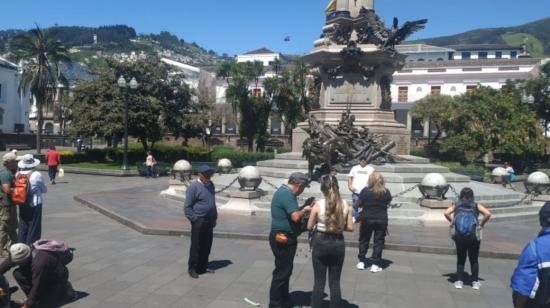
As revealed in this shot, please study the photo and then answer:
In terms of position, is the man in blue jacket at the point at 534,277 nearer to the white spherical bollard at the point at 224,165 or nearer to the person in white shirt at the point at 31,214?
the person in white shirt at the point at 31,214

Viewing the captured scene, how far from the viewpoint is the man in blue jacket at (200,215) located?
7.41 m

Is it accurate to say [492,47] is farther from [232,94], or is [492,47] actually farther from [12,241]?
[12,241]

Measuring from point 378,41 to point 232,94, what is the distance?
2870 centimetres

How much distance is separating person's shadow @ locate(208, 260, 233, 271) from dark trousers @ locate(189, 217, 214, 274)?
0.46 m

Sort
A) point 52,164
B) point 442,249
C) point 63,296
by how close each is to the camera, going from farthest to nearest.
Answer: point 52,164, point 442,249, point 63,296

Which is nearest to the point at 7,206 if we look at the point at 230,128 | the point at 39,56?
the point at 39,56

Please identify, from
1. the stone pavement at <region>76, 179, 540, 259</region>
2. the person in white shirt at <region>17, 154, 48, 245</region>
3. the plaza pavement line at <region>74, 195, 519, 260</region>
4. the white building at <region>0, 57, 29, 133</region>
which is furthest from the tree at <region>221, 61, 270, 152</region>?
the person in white shirt at <region>17, 154, 48, 245</region>

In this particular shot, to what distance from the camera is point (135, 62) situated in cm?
3500

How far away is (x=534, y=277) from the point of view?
414 centimetres

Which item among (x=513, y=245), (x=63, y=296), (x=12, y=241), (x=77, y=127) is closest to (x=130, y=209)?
(x=12, y=241)

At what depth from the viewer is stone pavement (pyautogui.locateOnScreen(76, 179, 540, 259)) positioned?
978cm

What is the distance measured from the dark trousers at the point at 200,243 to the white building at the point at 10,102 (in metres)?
68.1

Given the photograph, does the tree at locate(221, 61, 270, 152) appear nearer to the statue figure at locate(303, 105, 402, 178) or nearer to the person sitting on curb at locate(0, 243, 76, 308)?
the statue figure at locate(303, 105, 402, 178)

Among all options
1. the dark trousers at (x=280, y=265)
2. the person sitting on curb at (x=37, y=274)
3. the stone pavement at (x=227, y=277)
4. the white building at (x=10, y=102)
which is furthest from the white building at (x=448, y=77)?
the person sitting on curb at (x=37, y=274)
